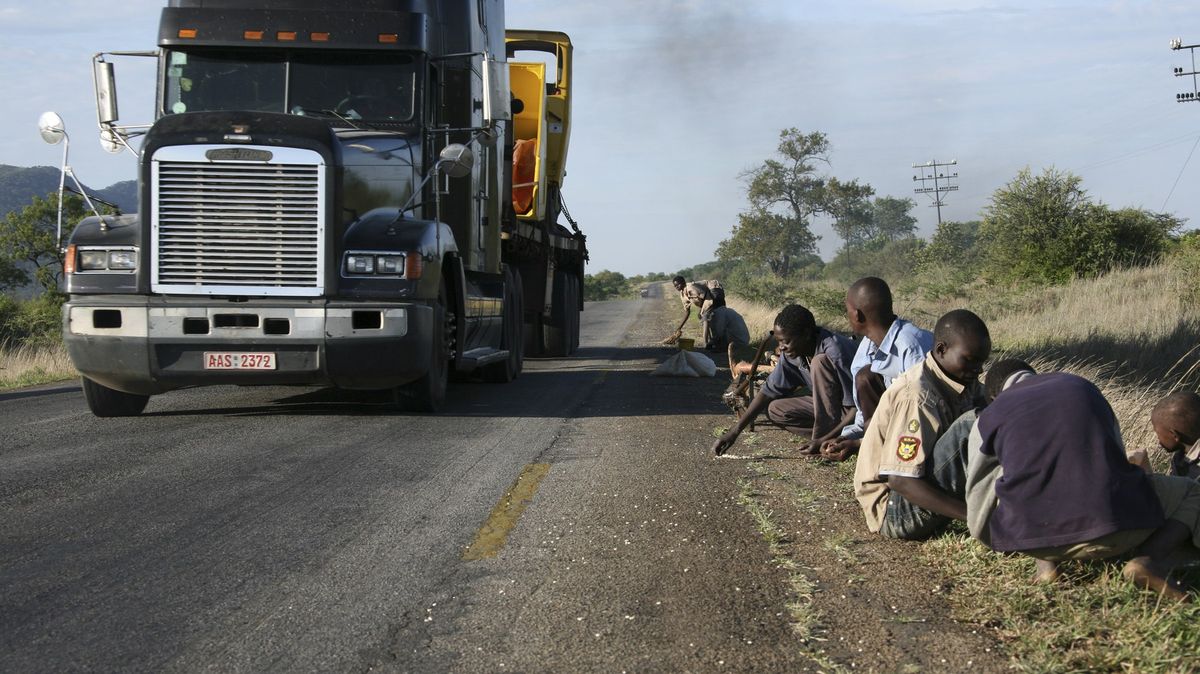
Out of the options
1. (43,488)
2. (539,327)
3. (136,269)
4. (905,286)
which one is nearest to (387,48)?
(136,269)

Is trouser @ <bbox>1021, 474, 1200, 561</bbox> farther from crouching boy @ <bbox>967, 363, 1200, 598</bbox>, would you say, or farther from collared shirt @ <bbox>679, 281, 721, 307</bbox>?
collared shirt @ <bbox>679, 281, 721, 307</bbox>

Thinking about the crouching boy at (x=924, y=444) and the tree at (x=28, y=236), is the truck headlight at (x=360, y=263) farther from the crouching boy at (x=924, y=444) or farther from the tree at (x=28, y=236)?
the tree at (x=28, y=236)

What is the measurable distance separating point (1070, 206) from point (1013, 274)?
7.34 ft

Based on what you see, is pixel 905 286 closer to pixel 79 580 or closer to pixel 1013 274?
pixel 1013 274

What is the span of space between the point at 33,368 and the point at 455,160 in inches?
353

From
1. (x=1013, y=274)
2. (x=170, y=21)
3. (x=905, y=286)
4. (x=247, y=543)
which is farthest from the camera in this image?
(x=905, y=286)

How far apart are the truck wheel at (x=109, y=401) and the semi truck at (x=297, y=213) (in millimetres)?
18

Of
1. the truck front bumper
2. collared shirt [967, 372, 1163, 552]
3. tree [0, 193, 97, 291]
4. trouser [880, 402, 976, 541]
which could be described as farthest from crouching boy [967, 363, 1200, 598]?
tree [0, 193, 97, 291]

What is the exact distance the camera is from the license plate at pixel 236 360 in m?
8.73

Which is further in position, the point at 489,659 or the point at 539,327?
the point at 539,327

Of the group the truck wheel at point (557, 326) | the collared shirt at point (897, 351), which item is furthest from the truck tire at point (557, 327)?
the collared shirt at point (897, 351)

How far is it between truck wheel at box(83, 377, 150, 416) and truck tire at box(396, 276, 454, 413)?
2.15 m

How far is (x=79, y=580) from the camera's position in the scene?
4.50 meters

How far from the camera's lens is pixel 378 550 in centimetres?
496
